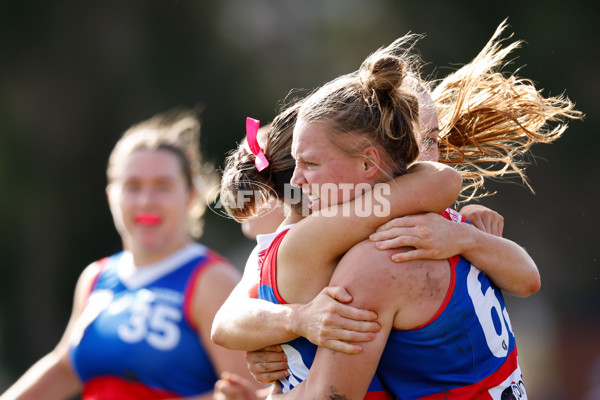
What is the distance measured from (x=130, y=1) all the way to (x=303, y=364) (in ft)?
32.6

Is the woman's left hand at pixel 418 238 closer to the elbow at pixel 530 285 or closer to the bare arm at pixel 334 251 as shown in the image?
the bare arm at pixel 334 251

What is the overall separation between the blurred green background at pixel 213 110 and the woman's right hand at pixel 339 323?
8006 mm

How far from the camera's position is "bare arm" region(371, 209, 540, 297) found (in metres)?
1.87

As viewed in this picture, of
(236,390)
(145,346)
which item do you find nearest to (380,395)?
(236,390)

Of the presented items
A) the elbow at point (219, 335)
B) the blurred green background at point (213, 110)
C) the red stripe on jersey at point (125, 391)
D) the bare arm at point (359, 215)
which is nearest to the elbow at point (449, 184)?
the bare arm at point (359, 215)

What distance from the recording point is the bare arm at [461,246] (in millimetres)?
1866

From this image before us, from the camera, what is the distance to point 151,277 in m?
4.05

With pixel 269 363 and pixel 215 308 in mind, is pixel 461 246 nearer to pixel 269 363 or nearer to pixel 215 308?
pixel 269 363

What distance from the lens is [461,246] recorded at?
6.32ft

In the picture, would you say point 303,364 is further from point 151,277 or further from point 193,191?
point 193,191

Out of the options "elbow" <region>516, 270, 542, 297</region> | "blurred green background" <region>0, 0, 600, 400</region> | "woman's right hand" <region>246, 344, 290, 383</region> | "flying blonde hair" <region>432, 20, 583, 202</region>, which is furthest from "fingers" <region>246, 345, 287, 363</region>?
"blurred green background" <region>0, 0, 600, 400</region>

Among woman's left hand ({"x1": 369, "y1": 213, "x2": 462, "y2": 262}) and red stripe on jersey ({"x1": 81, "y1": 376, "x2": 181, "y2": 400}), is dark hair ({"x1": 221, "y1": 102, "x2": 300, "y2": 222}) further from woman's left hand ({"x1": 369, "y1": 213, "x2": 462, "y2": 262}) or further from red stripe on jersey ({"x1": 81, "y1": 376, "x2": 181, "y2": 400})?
red stripe on jersey ({"x1": 81, "y1": 376, "x2": 181, "y2": 400})

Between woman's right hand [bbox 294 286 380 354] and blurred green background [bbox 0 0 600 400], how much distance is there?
8.01m

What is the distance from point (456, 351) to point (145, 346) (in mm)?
2207
